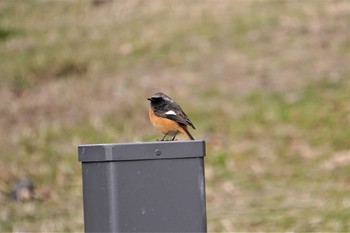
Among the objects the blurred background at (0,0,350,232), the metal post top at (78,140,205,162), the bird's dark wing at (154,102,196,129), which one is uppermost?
the blurred background at (0,0,350,232)

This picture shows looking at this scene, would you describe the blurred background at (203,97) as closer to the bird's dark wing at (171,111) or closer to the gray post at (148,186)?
the bird's dark wing at (171,111)

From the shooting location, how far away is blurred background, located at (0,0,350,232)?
10.3 m

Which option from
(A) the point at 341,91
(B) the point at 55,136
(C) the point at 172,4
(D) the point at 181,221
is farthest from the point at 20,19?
(D) the point at 181,221

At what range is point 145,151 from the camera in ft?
14.1

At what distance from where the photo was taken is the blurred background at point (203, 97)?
33.8ft

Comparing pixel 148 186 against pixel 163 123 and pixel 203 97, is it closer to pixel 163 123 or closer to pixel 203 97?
pixel 163 123

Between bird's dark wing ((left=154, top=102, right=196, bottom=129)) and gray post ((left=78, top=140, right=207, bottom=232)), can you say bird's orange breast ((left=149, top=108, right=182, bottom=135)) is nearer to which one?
bird's dark wing ((left=154, top=102, right=196, bottom=129))

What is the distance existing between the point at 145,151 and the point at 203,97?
9.52 meters

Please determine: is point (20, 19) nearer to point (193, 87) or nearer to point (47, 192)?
point (193, 87)

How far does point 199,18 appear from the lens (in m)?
16.8

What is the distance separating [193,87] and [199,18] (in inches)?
116

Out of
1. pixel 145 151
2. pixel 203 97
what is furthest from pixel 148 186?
pixel 203 97

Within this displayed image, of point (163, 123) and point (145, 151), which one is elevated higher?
point (163, 123)

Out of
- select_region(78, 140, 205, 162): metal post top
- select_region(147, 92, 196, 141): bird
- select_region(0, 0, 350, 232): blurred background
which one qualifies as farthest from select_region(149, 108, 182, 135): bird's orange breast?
select_region(0, 0, 350, 232): blurred background
